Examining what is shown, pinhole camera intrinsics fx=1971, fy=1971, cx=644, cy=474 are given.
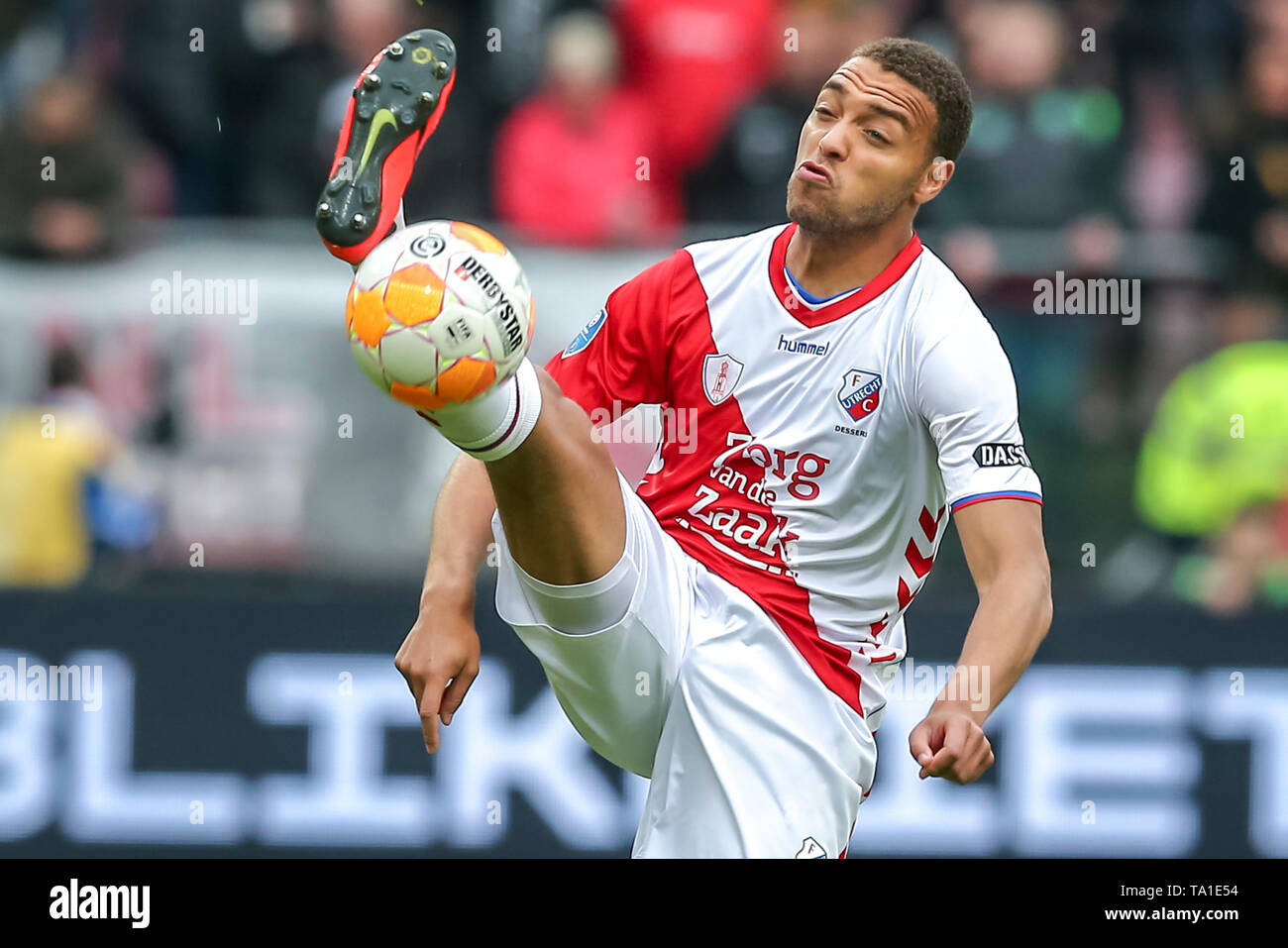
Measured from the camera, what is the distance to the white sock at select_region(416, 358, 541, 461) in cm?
387

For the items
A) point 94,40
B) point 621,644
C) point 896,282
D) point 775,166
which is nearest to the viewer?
point 621,644

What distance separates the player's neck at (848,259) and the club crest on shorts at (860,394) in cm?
23

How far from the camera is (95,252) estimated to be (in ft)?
26.4

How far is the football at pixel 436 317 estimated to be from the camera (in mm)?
3777

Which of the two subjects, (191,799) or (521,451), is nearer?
(521,451)

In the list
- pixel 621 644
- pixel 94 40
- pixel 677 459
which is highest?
pixel 94 40

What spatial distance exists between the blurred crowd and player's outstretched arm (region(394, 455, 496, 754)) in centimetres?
358

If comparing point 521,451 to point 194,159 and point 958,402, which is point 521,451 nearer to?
point 958,402

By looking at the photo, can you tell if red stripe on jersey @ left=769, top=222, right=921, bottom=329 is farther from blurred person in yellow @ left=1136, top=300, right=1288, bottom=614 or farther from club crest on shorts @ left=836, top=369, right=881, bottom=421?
blurred person in yellow @ left=1136, top=300, right=1288, bottom=614

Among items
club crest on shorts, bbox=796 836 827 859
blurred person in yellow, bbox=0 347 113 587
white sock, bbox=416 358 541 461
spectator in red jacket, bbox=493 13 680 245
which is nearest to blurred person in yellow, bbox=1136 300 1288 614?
spectator in red jacket, bbox=493 13 680 245

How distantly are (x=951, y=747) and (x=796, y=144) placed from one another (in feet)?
16.9

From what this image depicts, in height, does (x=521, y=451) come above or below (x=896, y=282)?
below
